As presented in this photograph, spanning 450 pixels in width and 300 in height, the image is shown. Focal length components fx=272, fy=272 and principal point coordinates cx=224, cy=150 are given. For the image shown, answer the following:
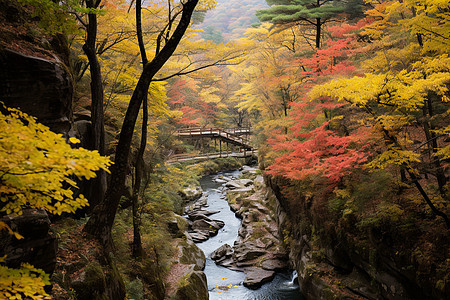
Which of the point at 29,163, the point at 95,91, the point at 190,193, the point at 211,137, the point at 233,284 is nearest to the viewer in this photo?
the point at 29,163

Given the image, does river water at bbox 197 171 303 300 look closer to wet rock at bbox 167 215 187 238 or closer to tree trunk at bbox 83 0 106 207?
wet rock at bbox 167 215 187 238

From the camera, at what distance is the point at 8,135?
2.31 meters

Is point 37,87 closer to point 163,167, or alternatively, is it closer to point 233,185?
point 163,167

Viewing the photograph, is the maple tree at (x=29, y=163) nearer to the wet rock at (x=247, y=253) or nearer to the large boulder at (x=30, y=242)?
the large boulder at (x=30, y=242)

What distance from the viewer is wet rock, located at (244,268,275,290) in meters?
10.4

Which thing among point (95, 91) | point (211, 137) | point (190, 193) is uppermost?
point (95, 91)

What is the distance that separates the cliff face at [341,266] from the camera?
643cm

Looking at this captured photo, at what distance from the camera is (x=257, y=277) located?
10.8 m

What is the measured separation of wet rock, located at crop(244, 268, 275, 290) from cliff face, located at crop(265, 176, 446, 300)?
3.89ft

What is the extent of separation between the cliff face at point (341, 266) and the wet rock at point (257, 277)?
46.7 inches

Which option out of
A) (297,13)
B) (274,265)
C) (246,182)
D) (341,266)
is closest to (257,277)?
(274,265)

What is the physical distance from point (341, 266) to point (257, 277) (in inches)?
139

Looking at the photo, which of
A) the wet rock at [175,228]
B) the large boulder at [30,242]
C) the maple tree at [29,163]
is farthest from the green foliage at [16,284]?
the wet rock at [175,228]

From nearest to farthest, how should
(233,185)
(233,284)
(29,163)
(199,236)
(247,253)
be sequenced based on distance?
(29,163)
(233,284)
(247,253)
(199,236)
(233,185)
